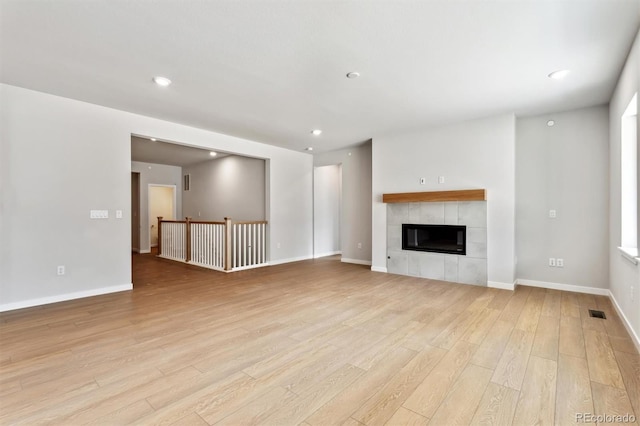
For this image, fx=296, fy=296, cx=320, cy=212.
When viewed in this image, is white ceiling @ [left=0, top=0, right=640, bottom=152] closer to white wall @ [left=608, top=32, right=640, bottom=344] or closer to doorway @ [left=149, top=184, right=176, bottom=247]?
white wall @ [left=608, top=32, right=640, bottom=344]

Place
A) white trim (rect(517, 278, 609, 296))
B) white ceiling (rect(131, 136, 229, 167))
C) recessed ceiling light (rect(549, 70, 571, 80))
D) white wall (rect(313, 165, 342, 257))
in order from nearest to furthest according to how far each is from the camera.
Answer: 1. recessed ceiling light (rect(549, 70, 571, 80))
2. white trim (rect(517, 278, 609, 296))
3. white ceiling (rect(131, 136, 229, 167))
4. white wall (rect(313, 165, 342, 257))

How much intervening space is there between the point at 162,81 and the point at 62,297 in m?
3.09

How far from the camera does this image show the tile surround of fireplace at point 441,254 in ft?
15.4

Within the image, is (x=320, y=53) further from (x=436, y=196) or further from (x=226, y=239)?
(x=226, y=239)

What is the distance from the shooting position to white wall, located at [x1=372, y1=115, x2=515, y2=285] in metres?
4.48

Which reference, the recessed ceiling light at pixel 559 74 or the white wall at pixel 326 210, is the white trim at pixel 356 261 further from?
the recessed ceiling light at pixel 559 74

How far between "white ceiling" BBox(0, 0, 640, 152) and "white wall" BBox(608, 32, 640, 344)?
17 cm

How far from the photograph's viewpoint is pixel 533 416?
1666 mm

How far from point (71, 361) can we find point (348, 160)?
5.84 metres

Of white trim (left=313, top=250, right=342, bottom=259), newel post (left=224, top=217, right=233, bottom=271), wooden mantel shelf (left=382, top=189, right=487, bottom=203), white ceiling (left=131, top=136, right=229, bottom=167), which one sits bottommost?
white trim (left=313, top=250, right=342, bottom=259)

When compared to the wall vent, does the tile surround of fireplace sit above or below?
above

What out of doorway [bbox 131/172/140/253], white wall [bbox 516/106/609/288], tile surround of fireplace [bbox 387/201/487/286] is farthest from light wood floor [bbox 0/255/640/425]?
doorway [bbox 131/172/140/253]

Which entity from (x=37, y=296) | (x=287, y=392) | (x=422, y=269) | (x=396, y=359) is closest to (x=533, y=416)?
(x=396, y=359)

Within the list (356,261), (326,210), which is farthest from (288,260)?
(326,210)
